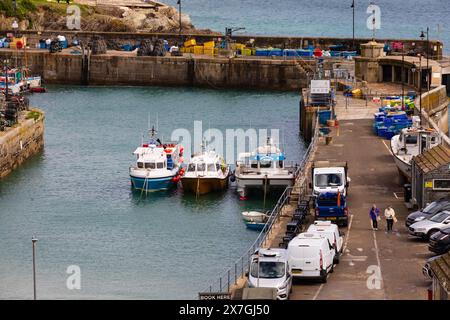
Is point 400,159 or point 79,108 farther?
point 79,108

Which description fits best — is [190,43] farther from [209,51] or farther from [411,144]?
[411,144]

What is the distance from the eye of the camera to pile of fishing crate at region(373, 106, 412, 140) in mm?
77250

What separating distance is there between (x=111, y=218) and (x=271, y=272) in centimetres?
2496

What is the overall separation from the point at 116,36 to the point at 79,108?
83.0 ft

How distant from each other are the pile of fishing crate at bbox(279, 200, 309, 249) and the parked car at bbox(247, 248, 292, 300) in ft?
19.6

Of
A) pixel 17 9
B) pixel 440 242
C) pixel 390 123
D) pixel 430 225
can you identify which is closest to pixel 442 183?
pixel 430 225

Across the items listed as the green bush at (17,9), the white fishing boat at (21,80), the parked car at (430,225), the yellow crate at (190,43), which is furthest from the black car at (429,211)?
the green bush at (17,9)

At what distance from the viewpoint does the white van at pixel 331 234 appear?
48.5 m

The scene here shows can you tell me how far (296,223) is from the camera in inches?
2119

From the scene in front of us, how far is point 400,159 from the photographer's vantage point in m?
65.2
